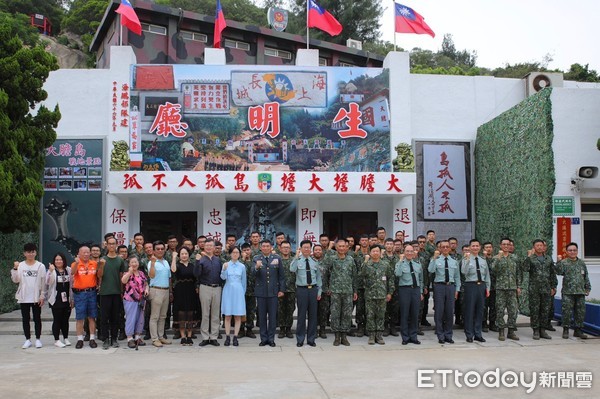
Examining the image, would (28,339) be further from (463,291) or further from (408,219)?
(408,219)

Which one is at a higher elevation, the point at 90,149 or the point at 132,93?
the point at 132,93

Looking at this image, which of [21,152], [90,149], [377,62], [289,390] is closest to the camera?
[289,390]

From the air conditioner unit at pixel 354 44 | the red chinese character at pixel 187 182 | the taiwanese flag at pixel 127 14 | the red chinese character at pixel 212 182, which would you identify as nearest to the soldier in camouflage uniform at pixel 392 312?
the red chinese character at pixel 212 182

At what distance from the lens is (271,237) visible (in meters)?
14.9

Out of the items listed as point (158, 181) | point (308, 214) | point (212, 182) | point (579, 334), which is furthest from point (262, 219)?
point (579, 334)

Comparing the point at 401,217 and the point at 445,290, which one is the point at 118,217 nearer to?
the point at 401,217

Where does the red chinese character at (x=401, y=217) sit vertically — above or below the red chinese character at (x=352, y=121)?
below

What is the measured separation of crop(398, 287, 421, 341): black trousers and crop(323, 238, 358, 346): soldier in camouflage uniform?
0.79 meters

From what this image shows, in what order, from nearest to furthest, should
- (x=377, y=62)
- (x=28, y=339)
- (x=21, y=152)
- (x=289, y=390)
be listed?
(x=289, y=390) < (x=28, y=339) < (x=21, y=152) < (x=377, y=62)

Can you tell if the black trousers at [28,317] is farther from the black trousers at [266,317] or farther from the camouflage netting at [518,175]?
the camouflage netting at [518,175]

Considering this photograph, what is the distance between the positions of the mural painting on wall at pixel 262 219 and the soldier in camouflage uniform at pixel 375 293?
5.77m

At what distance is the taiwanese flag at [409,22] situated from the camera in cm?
1551

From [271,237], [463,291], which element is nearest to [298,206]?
[271,237]

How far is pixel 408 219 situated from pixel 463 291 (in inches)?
192
